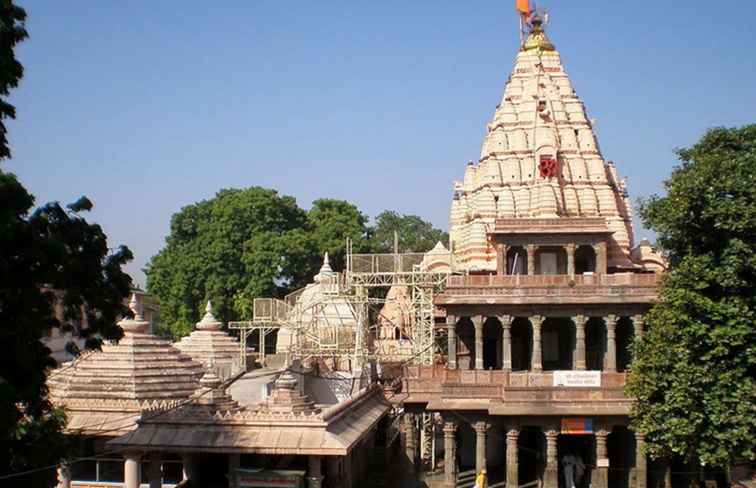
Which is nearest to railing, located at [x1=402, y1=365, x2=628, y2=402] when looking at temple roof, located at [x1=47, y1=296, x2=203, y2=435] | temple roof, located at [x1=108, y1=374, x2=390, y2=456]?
temple roof, located at [x1=108, y1=374, x2=390, y2=456]

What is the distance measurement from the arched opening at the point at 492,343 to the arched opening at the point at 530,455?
10.3ft

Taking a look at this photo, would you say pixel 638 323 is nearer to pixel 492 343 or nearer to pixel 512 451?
pixel 512 451

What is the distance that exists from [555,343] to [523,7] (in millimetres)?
21149

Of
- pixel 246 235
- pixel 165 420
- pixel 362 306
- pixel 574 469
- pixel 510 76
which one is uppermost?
pixel 510 76

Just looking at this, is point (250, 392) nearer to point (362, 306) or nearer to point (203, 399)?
point (362, 306)

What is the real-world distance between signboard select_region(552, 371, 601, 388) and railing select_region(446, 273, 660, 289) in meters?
3.96

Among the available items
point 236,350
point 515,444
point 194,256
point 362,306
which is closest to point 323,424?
point 515,444

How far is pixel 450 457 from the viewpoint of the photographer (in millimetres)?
28547

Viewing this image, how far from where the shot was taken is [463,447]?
33812 mm

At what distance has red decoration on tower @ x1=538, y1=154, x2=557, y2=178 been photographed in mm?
37875

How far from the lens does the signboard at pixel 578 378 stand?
27.7 meters

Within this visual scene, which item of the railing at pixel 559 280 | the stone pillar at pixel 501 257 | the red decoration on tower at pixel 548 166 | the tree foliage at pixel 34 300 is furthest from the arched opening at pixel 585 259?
the tree foliage at pixel 34 300

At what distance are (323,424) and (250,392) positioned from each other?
16464 millimetres

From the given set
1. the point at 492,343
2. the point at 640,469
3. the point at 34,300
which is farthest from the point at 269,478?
the point at 492,343
